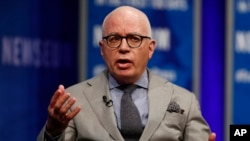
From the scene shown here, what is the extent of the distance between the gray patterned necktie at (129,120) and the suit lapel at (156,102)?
43mm

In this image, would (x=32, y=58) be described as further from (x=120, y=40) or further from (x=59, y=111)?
(x=59, y=111)

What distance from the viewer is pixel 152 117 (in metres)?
2.41

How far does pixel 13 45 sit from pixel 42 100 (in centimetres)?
37

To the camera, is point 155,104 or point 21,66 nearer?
point 155,104

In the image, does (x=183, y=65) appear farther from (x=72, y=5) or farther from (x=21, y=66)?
(x=21, y=66)

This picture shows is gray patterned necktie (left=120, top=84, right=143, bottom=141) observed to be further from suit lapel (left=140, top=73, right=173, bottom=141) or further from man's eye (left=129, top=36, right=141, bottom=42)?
man's eye (left=129, top=36, right=141, bottom=42)

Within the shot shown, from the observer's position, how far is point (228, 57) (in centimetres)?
356

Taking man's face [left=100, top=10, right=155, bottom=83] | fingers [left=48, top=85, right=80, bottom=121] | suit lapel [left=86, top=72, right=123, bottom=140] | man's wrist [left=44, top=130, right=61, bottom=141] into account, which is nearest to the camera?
fingers [left=48, top=85, right=80, bottom=121]

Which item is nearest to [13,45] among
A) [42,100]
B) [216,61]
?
[42,100]

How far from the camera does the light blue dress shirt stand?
247cm

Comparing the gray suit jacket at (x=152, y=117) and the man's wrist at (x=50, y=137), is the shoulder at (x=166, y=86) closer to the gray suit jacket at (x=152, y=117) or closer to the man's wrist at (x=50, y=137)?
the gray suit jacket at (x=152, y=117)

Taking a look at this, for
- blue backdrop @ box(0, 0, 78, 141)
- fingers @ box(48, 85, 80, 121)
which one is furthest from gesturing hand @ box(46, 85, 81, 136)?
blue backdrop @ box(0, 0, 78, 141)

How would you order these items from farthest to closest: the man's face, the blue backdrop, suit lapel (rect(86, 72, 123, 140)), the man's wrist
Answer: the blue backdrop, the man's face, suit lapel (rect(86, 72, 123, 140)), the man's wrist

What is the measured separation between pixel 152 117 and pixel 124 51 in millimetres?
293
